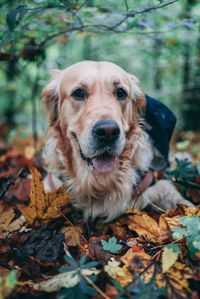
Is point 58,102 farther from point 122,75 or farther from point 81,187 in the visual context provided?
point 81,187

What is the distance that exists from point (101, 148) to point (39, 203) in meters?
0.69

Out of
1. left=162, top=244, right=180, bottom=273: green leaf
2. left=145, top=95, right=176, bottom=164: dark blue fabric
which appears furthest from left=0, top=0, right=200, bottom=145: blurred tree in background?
left=162, top=244, right=180, bottom=273: green leaf

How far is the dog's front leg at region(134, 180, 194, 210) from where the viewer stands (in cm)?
309

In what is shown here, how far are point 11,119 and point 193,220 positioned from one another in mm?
7686

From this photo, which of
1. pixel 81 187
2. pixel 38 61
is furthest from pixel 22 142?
pixel 81 187

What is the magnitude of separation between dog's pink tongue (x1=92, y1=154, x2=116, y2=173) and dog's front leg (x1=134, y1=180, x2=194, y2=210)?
0.44 m

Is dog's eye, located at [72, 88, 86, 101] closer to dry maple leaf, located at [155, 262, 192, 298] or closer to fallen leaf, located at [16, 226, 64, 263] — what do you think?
fallen leaf, located at [16, 226, 64, 263]

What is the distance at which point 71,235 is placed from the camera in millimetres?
2355

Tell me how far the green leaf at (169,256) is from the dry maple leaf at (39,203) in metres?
0.87

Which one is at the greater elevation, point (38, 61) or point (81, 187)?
point (38, 61)

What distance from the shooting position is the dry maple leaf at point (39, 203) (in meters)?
2.26

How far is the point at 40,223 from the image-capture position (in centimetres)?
238

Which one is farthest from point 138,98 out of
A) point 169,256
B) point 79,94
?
point 169,256

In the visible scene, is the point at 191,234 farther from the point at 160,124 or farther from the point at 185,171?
the point at 160,124
